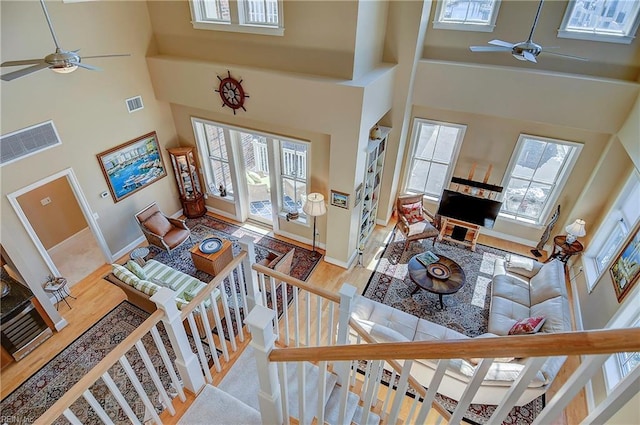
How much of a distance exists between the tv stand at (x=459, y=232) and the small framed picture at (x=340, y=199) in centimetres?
228

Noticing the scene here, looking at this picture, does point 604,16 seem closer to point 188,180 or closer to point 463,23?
point 463,23

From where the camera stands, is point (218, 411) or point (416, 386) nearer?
Result: point (416, 386)

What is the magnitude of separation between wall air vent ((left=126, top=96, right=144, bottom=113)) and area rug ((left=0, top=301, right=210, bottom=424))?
133 inches

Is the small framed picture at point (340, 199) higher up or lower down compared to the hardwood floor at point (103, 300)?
higher up

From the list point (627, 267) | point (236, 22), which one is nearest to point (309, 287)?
point (627, 267)

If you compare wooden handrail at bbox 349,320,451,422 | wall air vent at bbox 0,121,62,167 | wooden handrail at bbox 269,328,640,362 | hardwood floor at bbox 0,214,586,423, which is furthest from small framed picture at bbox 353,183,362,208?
wall air vent at bbox 0,121,62,167

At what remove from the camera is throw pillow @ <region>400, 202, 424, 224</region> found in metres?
6.72

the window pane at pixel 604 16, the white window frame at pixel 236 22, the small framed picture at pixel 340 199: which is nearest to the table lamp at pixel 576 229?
the window pane at pixel 604 16

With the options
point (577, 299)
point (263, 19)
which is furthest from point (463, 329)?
point (263, 19)

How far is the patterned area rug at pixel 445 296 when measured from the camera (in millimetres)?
5250

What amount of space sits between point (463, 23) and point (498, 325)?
457cm

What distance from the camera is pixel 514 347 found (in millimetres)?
1083

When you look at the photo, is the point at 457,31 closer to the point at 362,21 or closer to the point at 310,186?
the point at 362,21

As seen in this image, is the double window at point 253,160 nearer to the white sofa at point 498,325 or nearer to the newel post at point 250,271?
the white sofa at point 498,325
